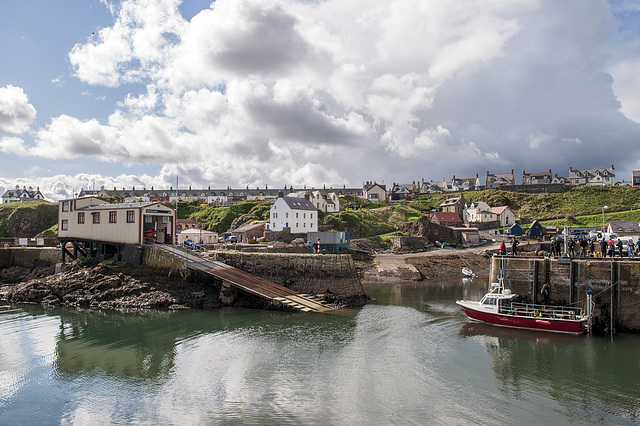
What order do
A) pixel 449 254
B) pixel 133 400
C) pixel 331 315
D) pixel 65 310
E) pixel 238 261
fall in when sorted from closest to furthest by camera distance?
pixel 133 400 → pixel 331 315 → pixel 65 310 → pixel 238 261 → pixel 449 254

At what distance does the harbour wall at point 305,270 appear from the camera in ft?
110

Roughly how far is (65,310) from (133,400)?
66.7 ft

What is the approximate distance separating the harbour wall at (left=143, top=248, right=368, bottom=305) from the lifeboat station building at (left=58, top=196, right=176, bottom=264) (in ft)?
8.71

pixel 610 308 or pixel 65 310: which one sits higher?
pixel 610 308

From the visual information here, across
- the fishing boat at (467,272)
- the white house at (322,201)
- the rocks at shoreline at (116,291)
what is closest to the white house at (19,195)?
the white house at (322,201)

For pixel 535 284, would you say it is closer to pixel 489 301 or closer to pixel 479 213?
pixel 489 301

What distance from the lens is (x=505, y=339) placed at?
76.8 ft

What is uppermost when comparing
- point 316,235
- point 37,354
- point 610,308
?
point 316,235

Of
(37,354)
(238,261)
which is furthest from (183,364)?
(238,261)

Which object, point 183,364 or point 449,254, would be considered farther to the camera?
point 449,254

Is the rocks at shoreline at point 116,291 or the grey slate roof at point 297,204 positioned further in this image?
the grey slate roof at point 297,204

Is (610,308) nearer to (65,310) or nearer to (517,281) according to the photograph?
(517,281)

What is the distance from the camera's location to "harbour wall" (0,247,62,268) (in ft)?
152

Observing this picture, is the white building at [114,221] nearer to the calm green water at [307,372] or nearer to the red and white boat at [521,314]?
the calm green water at [307,372]
